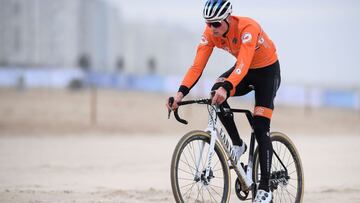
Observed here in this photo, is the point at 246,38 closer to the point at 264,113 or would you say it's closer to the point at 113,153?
the point at 264,113

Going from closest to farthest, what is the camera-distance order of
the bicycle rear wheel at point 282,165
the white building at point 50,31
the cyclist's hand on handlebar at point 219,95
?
the cyclist's hand on handlebar at point 219,95 < the bicycle rear wheel at point 282,165 < the white building at point 50,31

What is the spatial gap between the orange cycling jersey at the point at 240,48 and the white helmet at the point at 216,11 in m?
0.17

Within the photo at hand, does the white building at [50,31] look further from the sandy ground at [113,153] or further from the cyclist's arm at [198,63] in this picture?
the cyclist's arm at [198,63]

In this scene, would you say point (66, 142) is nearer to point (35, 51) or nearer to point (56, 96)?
point (56, 96)

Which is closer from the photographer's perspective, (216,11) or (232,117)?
(216,11)

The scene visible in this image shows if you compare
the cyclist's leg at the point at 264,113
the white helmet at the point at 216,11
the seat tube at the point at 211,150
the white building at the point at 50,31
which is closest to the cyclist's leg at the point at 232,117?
the cyclist's leg at the point at 264,113

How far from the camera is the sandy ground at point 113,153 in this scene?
27.0 ft

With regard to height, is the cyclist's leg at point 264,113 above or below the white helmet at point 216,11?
below

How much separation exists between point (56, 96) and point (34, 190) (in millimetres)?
25686

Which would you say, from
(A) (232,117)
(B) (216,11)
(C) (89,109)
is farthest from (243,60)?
(C) (89,109)

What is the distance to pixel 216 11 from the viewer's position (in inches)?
239

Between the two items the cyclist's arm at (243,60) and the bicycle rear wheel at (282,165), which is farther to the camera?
the bicycle rear wheel at (282,165)

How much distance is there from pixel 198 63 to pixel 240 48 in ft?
1.43

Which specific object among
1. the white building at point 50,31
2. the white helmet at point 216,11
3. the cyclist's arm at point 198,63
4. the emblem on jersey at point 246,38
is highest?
the white building at point 50,31
